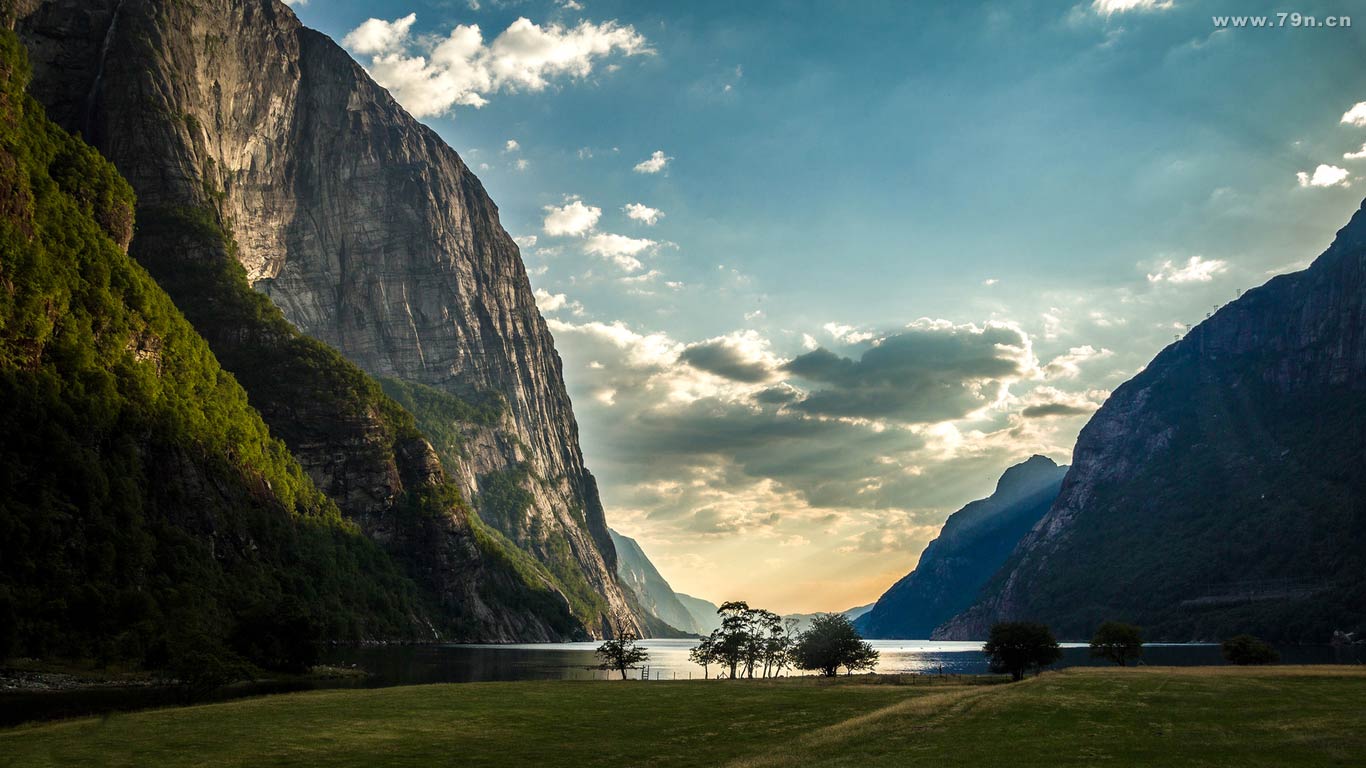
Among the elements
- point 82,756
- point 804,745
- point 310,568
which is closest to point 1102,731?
point 804,745

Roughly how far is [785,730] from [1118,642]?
4103 inches

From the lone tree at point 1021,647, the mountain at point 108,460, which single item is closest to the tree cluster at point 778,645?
the lone tree at point 1021,647

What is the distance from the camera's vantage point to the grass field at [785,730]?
1570 inches

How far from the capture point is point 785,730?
55.5 meters

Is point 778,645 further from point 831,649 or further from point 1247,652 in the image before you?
point 1247,652

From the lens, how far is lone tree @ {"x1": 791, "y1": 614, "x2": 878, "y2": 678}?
141 metres

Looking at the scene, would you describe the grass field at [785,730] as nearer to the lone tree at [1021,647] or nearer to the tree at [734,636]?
the lone tree at [1021,647]

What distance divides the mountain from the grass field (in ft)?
107

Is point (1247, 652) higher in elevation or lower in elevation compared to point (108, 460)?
lower

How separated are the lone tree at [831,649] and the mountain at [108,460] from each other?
76278 mm

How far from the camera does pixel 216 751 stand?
45.4 meters

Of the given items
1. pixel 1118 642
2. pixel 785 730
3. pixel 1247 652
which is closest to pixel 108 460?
pixel 785 730

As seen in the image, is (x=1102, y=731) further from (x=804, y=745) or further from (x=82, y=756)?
(x=82, y=756)

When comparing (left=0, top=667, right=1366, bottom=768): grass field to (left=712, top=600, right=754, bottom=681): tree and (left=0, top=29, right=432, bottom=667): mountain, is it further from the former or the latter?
(left=712, top=600, right=754, bottom=681): tree
